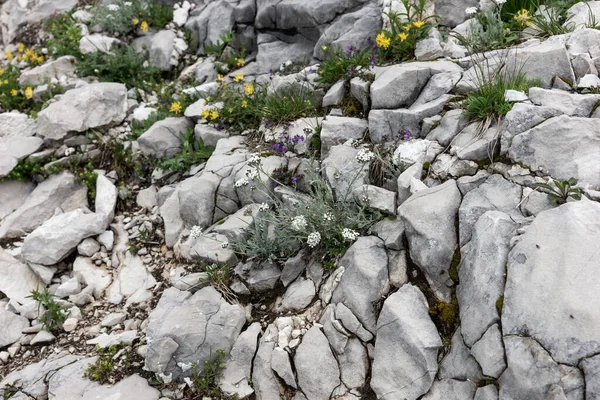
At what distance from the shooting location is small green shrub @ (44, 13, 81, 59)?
10.2m

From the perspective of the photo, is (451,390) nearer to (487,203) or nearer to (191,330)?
(487,203)

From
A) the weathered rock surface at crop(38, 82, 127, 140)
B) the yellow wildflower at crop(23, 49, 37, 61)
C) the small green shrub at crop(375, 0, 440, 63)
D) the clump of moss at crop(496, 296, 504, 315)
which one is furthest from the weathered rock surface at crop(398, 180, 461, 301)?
the yellow wildflower at crop(23, 49, 37, 61)

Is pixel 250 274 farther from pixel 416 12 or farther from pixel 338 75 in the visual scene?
pixel 416 12

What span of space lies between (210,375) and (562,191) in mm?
3935

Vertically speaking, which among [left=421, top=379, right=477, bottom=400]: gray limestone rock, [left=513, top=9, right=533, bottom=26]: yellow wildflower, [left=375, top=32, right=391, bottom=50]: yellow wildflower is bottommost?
[left=421, top=379, right=477, bottom=400]: gray limestone rock

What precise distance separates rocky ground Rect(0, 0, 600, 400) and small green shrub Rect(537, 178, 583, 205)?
4cm

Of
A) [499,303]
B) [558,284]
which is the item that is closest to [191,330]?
[499,303]

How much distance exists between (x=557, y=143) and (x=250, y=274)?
3.61 metres

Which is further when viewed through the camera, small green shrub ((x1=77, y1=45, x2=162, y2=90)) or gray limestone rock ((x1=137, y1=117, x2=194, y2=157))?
small green shrub ((x1=77, y1=45, x2=162, y2=90))

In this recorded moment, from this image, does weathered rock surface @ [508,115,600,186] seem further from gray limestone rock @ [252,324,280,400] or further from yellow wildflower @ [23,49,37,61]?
yellow wildflower @ [23,49,37,61]

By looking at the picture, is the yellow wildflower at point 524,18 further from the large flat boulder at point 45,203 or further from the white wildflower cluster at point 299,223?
the large flat boulder at point 45,203

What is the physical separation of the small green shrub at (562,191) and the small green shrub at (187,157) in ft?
15.8

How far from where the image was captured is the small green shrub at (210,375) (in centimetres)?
504

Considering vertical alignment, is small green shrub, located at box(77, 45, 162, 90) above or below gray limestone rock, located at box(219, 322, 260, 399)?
above
